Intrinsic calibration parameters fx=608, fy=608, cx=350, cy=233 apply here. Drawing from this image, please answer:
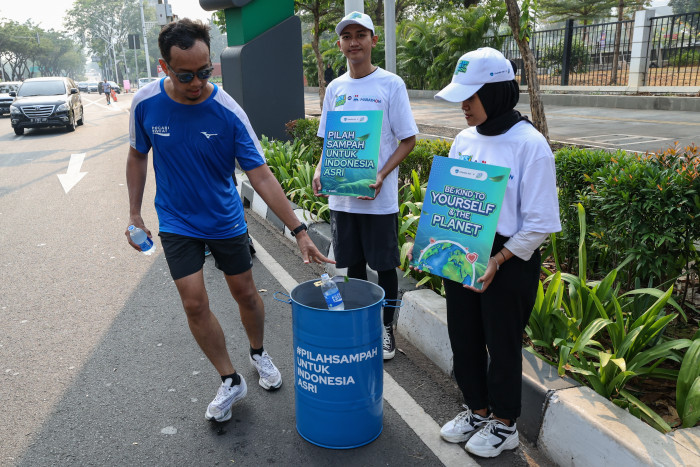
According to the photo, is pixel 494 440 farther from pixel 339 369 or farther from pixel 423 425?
pixel 339 369

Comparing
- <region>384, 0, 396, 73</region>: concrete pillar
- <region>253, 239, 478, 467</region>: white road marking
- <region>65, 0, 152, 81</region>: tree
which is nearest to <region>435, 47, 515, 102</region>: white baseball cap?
<region>253, 239, 478, 467</region>: white road marking

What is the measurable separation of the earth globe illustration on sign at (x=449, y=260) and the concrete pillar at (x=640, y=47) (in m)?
16.9

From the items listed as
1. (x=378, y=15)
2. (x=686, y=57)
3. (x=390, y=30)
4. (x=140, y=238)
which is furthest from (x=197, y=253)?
(x=378, y=15)

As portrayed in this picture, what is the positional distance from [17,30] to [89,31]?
32918mm

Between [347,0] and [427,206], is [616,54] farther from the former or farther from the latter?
[427,206]

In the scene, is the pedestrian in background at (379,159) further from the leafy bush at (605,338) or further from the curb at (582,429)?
the leafy bush at (605,338)

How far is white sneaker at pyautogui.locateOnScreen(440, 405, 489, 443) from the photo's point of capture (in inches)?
113

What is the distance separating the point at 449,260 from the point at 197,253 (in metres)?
1.30

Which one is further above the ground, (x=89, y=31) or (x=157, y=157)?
(x=89, y=31)

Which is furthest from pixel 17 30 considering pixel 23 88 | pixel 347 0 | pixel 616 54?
pixel 347 0

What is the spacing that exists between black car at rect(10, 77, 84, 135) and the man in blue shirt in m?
17.7

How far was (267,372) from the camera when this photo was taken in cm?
343

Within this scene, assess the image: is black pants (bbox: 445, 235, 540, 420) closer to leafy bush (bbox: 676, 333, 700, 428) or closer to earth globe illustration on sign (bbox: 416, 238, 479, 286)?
earth globe illustration on sign (bbox: 416, 238, 479, 286)

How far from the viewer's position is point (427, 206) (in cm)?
262
